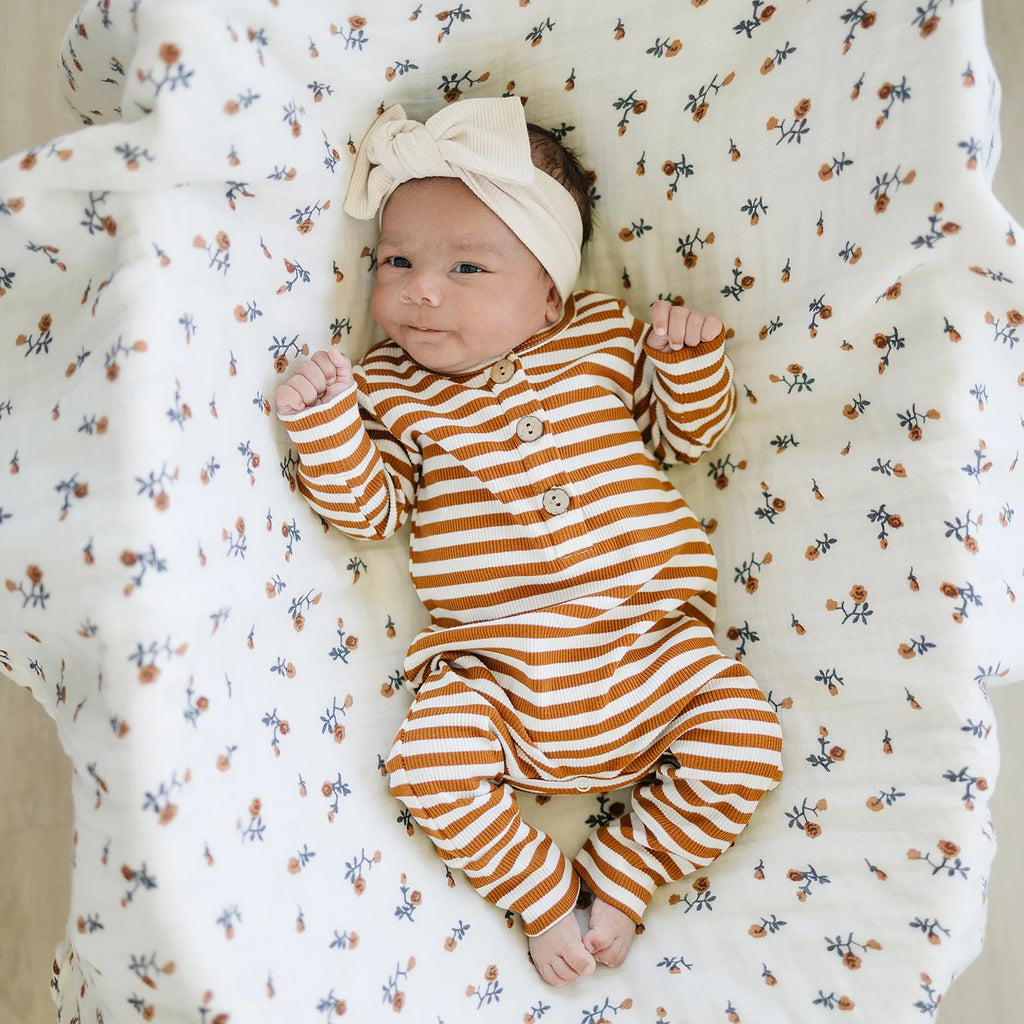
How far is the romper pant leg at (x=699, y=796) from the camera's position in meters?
1.07

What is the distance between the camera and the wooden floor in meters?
1.33

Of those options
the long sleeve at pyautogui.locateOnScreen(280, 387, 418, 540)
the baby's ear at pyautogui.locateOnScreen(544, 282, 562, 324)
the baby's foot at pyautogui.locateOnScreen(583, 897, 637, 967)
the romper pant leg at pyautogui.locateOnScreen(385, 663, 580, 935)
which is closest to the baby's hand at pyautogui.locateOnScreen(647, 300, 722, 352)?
the baby's ear at pyautogui.locateOnScreen(544, 282, 562, 324)

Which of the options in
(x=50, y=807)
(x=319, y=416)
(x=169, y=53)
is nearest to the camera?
(x=169, y=53)

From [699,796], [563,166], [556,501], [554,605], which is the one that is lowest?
[699,796]

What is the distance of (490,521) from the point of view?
1.15m

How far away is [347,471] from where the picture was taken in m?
1.06

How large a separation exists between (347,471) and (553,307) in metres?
0.34

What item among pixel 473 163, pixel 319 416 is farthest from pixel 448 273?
pixel 319 416

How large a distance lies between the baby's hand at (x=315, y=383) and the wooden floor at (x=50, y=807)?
2.38 ft

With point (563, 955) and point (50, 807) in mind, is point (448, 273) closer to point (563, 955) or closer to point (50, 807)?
point (563, 955)

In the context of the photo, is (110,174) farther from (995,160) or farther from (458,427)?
(995,160)

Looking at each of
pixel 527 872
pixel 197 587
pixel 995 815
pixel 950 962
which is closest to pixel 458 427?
pixel 197 587

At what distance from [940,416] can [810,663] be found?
0.30 metres

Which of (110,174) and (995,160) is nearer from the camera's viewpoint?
(110,174)
